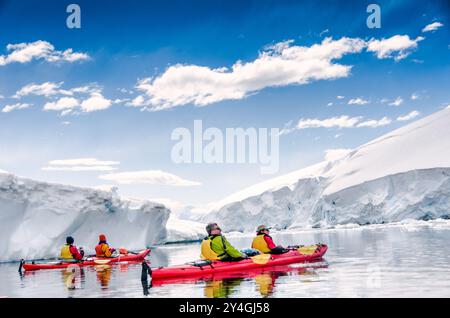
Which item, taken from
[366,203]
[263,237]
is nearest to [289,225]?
[366,203]

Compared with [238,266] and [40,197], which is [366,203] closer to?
[40,197]

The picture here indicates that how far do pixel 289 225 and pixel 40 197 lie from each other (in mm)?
49850

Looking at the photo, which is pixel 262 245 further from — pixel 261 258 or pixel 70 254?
pixel 70 254

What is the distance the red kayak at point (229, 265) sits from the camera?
11344mm

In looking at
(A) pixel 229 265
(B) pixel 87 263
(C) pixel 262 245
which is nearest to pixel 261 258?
(C) pixel 262 245

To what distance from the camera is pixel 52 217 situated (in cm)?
2655

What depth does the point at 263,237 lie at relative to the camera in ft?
44.8

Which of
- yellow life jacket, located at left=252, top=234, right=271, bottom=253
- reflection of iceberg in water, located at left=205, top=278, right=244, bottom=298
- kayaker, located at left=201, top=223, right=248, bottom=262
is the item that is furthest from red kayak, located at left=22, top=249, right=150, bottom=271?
reflection of iceberg in water, located at left=205, top=278, right=244, bottom=298

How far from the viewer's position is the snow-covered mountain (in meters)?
51.4

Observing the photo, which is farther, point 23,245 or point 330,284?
point 23,245

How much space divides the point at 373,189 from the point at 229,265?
49374 mm

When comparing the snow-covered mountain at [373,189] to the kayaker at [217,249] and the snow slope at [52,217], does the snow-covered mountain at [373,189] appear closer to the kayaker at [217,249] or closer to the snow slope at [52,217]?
the snow slope at [52,217]

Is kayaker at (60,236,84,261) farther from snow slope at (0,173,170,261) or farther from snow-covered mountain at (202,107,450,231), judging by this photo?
snow-covered mountain at (202,107,450,231)
